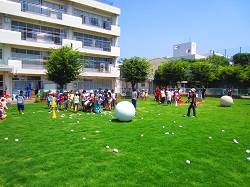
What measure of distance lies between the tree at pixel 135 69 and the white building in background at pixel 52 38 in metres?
2.17

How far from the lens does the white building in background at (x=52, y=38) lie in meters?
28.8

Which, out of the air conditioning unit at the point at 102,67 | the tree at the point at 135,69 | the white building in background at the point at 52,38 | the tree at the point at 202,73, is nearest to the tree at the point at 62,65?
the white building in background at the point at 52,38

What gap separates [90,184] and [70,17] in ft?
110

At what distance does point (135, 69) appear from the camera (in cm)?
3838

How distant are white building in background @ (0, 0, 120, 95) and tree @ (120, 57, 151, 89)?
217 centimetres

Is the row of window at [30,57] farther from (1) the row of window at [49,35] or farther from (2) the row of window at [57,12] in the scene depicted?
(2) the row of window at [57,12]

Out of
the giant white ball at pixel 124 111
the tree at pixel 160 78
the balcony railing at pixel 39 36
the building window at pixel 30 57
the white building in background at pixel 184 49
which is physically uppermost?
the white building in background at pixel 184 49

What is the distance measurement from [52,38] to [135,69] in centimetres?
1492

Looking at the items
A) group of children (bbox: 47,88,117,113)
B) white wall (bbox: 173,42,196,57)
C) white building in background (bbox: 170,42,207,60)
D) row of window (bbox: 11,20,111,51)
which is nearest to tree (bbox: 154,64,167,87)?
row of window (bbox: 11,20,111,51)

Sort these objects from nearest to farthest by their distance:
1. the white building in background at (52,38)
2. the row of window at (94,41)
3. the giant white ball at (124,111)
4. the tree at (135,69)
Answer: the giant white ball at (124,111) → the white building in background at (52,38) → the row of window at (94,41) → the tree at (135,69)

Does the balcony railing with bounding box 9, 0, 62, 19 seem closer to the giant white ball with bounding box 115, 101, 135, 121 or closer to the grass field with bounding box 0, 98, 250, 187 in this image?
the giant white ball with bounding box 115, 101, 135, 121

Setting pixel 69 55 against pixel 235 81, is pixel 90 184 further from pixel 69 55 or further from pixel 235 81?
pixel 235 81

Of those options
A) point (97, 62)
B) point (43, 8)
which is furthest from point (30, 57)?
point (97, 62)

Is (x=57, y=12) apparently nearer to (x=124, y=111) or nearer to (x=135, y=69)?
(x=135, y=69)
